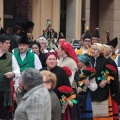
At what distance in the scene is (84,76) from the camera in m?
9.92

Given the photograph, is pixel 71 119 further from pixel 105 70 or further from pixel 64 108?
pixel 105 70

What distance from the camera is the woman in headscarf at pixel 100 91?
35.1ft

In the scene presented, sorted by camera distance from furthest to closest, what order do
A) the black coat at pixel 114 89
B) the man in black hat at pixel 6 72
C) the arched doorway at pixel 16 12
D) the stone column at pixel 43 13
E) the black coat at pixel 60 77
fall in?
the stone column at pixel 43 13 → the arched doorway at pixel 16 12 → the black coat at pixel 114 89 → the man in black hat at pixel 6 72 → the black coat at pixel 60 77

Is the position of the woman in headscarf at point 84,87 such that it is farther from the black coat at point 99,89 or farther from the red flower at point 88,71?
the black coat at point 99,89

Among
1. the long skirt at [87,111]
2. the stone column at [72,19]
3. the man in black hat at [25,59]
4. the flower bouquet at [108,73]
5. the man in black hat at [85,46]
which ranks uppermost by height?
the stone column at [72,19]

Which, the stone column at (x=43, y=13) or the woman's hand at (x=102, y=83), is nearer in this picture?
the woman's hand at (x=102, y=83)

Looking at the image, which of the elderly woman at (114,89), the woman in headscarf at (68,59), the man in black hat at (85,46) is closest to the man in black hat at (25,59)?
the woman in headscarf at (68,59)

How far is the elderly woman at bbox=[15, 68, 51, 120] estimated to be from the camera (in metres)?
6.02

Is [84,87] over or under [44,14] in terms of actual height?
under

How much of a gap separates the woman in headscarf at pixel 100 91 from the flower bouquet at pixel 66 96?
2.05m

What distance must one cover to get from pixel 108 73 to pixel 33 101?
4.85 meters

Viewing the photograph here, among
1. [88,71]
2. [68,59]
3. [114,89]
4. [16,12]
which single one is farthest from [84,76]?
[16,12]

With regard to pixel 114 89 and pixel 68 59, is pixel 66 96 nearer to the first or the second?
pixel 68 59

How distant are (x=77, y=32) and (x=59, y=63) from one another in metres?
14.1
